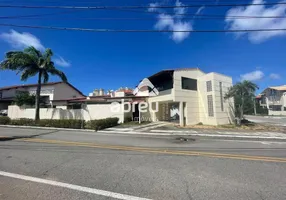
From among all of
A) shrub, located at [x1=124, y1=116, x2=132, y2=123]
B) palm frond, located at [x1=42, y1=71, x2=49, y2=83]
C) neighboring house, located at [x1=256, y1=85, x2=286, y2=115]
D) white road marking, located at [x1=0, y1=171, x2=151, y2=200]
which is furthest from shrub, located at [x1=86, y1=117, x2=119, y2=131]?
neighboring house, located at [x1=256, y1=85, x2=286, y2=115]

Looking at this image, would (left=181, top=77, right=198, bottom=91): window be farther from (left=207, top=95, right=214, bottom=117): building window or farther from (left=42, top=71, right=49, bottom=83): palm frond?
(left=42, top=71, right=49, bottom=83): palm frond

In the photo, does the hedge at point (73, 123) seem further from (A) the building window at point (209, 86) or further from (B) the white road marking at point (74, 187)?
(A) the building window at point (209, 86)

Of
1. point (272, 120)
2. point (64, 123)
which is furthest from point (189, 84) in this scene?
point (272, 120)

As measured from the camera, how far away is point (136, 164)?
17.1 ft

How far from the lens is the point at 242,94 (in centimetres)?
1830

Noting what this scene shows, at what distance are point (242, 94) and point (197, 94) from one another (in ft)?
16.6

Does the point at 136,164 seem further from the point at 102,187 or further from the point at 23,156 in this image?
the point at 23,156

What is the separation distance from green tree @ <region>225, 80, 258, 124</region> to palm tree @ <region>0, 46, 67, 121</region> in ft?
69.5

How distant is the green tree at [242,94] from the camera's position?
58.1 ft

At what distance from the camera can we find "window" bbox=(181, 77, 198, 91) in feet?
64.8

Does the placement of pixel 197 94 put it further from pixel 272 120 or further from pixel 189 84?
pixel 272 120

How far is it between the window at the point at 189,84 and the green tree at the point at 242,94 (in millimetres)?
4013

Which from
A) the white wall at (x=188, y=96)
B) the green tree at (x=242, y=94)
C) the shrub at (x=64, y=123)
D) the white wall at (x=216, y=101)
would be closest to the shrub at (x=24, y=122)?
the shrub at (x=64, y=123)

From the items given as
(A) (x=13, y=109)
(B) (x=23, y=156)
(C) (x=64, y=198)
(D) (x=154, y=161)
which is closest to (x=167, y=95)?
(D) (x=154, y=161)
